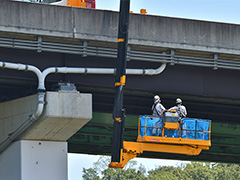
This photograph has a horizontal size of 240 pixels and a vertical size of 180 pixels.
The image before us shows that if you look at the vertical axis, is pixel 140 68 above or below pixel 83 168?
above

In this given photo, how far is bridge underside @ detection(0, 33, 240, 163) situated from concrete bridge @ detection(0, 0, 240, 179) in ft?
0.12

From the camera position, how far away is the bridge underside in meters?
27.6

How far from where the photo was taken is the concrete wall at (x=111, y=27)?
2614 cm

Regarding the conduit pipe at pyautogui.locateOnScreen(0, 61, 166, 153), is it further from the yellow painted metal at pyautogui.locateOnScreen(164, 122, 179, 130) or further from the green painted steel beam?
the green painted steel beam

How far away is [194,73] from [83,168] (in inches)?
3725

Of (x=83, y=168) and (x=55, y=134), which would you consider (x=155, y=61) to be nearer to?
(x=55, y=134)

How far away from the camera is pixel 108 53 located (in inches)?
1095

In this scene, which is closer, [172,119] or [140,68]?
[172,119]

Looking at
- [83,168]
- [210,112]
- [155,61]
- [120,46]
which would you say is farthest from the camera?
[83,168]

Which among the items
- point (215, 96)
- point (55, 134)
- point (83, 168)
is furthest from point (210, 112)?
point (83, 168)

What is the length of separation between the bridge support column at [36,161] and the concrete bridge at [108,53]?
143mm

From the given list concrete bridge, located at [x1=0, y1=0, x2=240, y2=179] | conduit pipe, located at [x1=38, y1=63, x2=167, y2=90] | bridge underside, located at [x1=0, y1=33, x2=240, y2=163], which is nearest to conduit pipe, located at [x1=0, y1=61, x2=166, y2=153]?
conduit pipe, located at [x1=38, y1=63, x2=167, y2=90]

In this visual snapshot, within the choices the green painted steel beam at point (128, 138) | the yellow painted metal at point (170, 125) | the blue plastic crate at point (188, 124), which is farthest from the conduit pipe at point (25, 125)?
the green painted steel beam at point (128, 138)

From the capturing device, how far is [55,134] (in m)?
27.9
